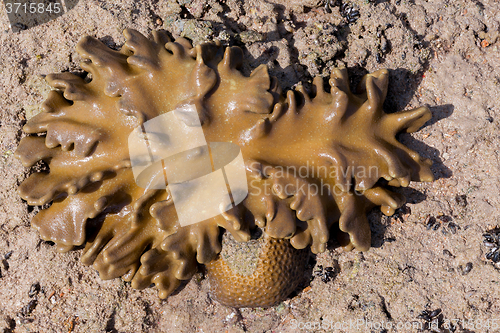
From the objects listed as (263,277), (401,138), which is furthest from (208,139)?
(401,138)

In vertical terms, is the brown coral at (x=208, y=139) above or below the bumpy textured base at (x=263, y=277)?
above

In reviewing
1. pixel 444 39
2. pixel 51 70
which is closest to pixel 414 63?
pixel 444 39

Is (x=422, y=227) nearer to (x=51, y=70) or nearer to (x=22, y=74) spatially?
(x=51, y=70)

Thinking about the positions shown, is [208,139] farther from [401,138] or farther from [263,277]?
[401,138]

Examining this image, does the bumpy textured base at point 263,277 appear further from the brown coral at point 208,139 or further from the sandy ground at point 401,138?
the sandy ground at point 401,138

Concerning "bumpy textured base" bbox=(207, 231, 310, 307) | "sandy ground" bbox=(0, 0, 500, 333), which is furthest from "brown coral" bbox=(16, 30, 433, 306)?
"sandy ground" bbox=(0, 0, 500, 333)

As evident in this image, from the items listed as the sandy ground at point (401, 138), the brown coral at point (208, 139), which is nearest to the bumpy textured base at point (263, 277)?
the brown coral at point (208, 139)
